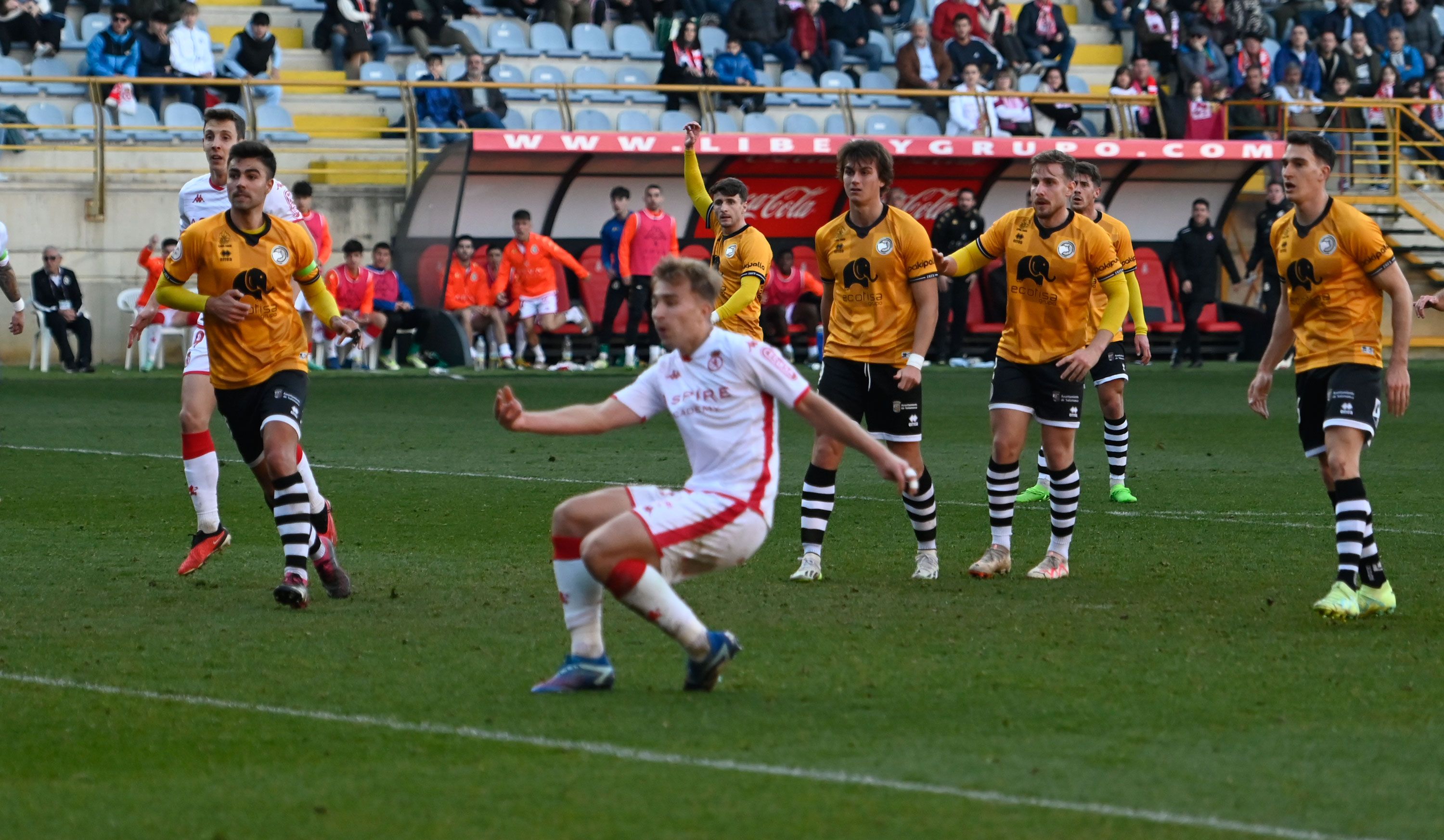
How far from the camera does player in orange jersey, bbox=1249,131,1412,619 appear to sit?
794 centimetres

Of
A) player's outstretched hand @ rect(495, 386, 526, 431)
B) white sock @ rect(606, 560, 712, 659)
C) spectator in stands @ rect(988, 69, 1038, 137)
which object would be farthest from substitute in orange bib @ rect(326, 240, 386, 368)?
white sock @ rect(606, 560, 712, 659)

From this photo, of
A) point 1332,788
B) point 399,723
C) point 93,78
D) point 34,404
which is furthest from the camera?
point 93,78

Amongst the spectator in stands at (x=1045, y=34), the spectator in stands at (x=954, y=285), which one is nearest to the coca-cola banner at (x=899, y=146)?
the spectator in stands at (x=954, y=285)

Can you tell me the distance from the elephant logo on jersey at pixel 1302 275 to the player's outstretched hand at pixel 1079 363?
108cm

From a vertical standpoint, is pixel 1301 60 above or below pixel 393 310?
above

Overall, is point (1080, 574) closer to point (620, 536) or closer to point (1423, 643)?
point (1423, 643)

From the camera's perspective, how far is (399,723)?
5855mm

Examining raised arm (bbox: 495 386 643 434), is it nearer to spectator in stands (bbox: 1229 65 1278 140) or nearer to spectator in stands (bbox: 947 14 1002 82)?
spectator in stands (bbox: 947 14 1002 82)

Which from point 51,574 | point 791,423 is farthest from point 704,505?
point 791,423

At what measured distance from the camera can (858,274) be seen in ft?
30.6

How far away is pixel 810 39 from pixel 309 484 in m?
23.2

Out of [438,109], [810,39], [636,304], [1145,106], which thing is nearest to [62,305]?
[438,109]

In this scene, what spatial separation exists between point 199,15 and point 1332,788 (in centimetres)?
2601

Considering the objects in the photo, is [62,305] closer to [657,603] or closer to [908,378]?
[908,378]
